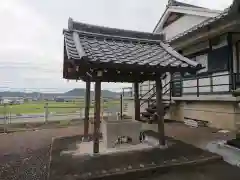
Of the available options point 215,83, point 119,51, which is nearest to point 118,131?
point 119,51

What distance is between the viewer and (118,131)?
4941mm

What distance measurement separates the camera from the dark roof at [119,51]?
3.81 meters

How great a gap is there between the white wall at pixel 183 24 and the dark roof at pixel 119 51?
5.93 meters

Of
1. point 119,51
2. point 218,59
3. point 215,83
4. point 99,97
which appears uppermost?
point 218,59

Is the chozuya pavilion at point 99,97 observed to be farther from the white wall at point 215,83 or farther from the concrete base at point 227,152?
the white wall at point 215,83

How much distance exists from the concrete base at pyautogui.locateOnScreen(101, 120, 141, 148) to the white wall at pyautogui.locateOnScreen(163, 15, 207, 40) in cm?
803

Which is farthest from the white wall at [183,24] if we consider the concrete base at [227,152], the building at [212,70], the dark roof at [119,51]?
the concrete base at [227,152]

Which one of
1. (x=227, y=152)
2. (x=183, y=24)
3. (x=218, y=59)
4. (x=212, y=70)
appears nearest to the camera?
(x=227, y=152)

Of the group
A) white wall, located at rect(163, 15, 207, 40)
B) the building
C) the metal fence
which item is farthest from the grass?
white wall, located at rect(163, 15, 207, 40)

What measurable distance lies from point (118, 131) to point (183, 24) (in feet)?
30.8

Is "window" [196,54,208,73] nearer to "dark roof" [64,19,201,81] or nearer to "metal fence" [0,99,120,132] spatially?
"dark roof" [64,19,201,81]

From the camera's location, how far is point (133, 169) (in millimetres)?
3584

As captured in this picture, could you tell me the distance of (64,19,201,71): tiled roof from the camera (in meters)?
3.97

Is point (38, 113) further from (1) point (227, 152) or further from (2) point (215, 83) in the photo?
(1) point (227, 152)
